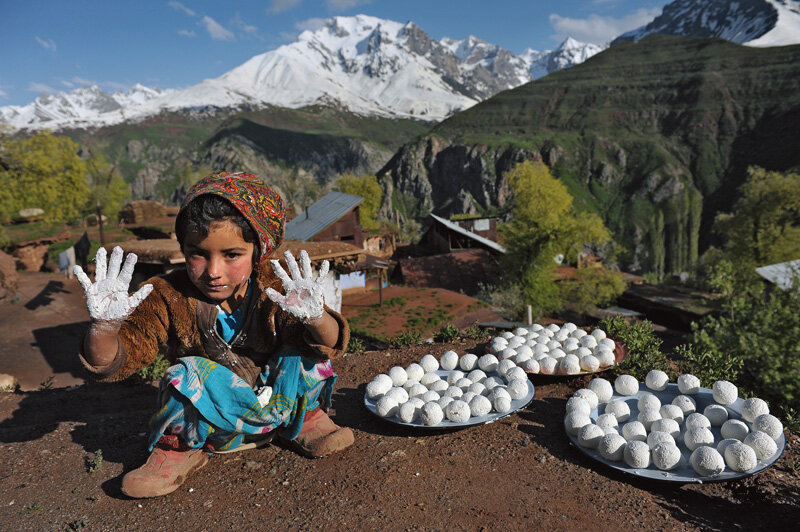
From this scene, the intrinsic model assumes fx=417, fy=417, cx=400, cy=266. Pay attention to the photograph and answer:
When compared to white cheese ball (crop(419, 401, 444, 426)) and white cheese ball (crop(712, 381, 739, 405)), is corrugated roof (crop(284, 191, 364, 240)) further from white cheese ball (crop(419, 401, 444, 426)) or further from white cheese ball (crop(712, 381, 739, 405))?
white cheese ball (crop(712, 381, 739, 405))

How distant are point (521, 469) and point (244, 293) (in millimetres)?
2652

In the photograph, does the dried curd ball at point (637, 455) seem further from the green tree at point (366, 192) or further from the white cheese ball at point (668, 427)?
the green tree at point (366, 192)

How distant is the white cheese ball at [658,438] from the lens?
3.21 metres

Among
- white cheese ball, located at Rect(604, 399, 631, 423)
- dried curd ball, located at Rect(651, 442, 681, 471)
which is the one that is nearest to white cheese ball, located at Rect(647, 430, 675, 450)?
dried curd ball, located at Rect(651, 442, 681, 471)

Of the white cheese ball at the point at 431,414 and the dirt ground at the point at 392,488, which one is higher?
the white cheese ball at the point at 431,414

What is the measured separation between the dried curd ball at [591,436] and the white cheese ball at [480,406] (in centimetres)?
79

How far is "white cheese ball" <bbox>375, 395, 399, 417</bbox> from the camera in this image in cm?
389

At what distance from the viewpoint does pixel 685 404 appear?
3801 mm

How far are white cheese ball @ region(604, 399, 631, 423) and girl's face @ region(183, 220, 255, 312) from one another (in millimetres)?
3383

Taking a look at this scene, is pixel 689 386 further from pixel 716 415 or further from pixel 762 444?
pixel 762 444

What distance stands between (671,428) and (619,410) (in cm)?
41

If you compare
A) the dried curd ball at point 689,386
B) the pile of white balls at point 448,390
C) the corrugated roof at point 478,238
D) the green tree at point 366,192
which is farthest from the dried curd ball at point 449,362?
the green tree at point 366,192

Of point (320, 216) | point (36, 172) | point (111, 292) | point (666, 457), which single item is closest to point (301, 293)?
point (111, 292)

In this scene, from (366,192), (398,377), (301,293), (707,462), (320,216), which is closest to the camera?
(301,293)
